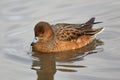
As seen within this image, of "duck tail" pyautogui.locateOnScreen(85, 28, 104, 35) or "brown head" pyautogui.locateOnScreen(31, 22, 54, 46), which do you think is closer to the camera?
"brown head" pyautogui.locateOnScreen(31, 22, 54, 46)

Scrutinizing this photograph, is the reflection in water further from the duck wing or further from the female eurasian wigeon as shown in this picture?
the duck wing

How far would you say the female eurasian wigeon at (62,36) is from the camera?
12898mm

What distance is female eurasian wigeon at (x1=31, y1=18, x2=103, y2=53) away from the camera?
42.3ft

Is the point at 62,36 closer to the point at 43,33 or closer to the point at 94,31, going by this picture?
the point at 43,33

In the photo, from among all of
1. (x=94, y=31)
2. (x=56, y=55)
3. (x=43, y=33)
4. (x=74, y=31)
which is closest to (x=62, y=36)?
(x=74, y=31)

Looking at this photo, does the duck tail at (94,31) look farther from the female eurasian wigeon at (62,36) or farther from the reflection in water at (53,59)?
the reflection in water at (53,59)

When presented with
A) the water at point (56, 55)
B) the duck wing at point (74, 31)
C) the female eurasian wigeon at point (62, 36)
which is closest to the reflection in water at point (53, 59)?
the water at point (56, 55)

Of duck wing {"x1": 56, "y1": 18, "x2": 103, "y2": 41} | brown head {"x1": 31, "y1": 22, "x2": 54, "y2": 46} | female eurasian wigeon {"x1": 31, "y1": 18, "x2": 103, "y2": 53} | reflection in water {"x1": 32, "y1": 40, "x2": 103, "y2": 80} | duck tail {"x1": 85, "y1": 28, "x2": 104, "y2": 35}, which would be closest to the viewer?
reflection in water {"x1": 32, "y1": 40, "x2": 103, "y2": 80}

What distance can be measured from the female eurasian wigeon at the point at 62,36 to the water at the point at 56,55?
215 mm

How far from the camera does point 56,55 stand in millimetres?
12750

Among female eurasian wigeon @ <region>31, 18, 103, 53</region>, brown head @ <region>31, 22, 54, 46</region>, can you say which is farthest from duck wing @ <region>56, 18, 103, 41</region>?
brown head @ <region>31, 22, 54, 46</region>

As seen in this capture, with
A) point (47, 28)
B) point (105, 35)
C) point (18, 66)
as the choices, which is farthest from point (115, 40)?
point (18, 66)

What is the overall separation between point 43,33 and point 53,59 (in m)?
0.81

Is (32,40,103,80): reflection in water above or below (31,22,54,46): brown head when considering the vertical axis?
below
